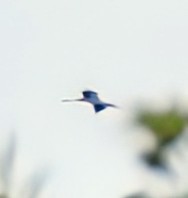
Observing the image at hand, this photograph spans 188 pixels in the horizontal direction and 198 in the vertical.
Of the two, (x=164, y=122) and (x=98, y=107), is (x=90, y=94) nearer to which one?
(x=98, y=107)

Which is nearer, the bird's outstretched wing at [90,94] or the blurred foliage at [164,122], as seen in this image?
the blurred foliage at [164,122]

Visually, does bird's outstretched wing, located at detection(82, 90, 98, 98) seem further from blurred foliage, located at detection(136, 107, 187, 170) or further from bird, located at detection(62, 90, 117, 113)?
blurred foliage, located at detection(136, 107, 187, 170)

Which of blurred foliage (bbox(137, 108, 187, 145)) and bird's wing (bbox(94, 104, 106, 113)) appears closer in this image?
blurred foliage (bbox(137, 108, 187, 145))

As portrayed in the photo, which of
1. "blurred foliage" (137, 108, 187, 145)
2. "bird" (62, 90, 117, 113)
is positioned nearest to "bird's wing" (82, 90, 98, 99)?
"bird" (62, 90, 117, 113)

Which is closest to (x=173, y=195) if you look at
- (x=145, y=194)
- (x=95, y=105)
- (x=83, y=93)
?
(x=145, y=194)

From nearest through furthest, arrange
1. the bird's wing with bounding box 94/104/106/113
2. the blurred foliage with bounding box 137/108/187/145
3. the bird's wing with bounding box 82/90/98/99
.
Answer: the blurred foliage with bounding box 137/108/187/145 < the bird's wing with bounding box 94/104/106/113 < the bird's wing with bounding box 82/90/98/99

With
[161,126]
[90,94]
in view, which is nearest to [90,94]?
[90,94]

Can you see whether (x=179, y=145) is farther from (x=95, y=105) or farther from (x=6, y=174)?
(x=6, y=174)

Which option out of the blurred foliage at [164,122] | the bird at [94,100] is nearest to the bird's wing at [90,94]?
the bird at [94,100]

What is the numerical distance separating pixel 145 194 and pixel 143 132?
0.62 feet

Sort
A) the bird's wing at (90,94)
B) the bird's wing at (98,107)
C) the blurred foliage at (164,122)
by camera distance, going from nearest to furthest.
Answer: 1. the blurred foliage at (164,122)
2. the bird's wing at (98,107)
3. the bird's wing at (90,94)

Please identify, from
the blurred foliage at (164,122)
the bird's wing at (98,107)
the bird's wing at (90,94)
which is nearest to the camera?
the blurred foliage at (164,122)

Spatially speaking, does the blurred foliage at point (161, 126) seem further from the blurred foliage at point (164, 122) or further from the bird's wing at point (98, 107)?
the bird's wing at point (98, 107)

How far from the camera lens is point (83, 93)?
1265mm
